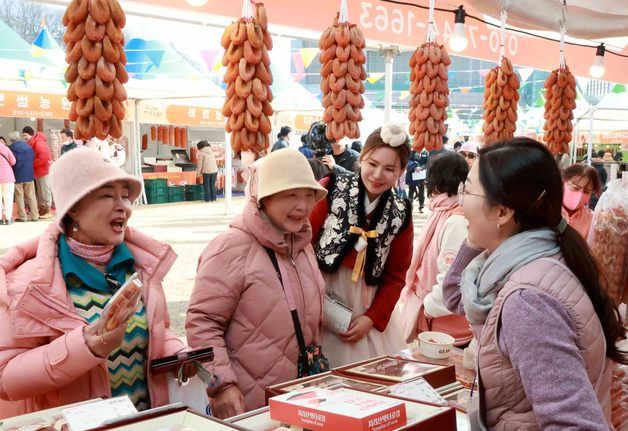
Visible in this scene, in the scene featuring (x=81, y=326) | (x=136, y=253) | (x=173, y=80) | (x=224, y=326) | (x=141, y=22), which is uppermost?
(x=141, y=22)

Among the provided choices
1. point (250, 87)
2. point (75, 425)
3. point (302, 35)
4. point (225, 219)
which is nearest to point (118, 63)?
point (250, 87)

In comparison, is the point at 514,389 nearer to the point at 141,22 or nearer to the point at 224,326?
the point at 224,326

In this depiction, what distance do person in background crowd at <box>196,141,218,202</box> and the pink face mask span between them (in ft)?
39.4

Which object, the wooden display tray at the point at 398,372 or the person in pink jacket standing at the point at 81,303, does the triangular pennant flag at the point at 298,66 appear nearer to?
the person in pink jacket standing at the point at 81,303

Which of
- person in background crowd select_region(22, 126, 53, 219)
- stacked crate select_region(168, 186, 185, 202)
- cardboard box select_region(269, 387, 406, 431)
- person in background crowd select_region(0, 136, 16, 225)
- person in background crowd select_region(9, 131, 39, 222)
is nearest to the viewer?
cardboard box select_region(269, 387, 406, 431)

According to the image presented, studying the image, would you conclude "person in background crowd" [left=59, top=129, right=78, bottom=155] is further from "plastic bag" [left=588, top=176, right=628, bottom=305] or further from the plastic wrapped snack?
the plastic wrapped snack

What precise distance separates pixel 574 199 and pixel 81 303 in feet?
11.1

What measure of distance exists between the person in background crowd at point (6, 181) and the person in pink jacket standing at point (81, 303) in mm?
9585

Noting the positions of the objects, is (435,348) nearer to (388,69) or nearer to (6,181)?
(388,69)

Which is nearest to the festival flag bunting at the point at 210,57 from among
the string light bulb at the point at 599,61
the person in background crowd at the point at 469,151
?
the string light bulb at the point at 599,61

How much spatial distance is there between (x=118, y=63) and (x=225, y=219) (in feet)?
32.6

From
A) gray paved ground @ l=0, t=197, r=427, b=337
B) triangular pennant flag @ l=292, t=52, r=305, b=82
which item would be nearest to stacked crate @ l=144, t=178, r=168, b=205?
gray paved ground @ l=0, t=197, r=427, b=337

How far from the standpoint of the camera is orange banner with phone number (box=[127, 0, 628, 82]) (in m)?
3.75

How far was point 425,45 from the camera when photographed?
3477mm
